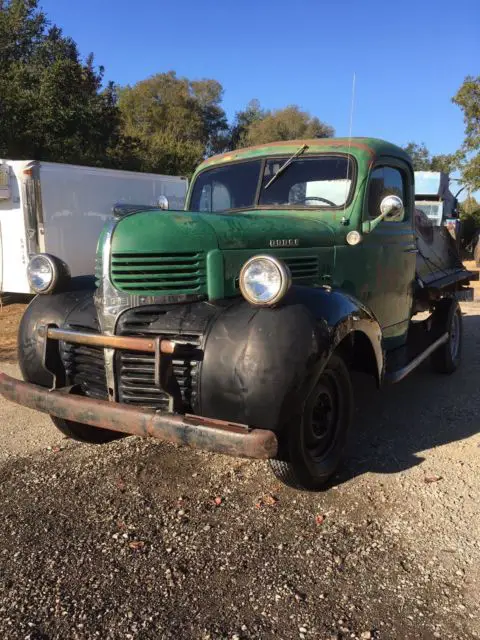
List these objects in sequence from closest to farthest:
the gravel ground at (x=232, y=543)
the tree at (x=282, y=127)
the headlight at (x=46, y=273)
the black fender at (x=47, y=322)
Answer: the gravel ground at (x=232, y=543) → the black fender at (x=47, y=322) → the headlight at (x=46, y=273) → the tree at (x=282, y=127)

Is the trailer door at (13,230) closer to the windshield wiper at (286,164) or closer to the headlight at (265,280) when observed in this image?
the windshield wiper at (286,164)

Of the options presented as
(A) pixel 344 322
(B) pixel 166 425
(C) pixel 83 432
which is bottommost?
(C) pixel 83 432

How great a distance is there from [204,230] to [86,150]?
1522cm

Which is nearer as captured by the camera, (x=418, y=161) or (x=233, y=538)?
(x=233, y=538)

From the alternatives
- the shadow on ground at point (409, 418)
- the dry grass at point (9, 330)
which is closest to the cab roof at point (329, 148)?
the shadow on ground at point (409, 418)

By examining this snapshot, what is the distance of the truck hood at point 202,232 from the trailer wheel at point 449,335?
9.50 ft

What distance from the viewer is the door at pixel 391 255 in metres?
4.30

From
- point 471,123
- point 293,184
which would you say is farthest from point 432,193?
point 293,184

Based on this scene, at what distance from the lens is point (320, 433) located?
346 cm

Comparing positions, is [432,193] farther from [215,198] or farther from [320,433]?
[320,433]

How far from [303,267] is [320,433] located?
1090mm

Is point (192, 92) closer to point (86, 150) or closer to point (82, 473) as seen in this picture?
point (86, 150)

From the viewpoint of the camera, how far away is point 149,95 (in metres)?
32.2

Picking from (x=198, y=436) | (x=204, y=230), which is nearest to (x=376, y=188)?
(x=204, y=230)
